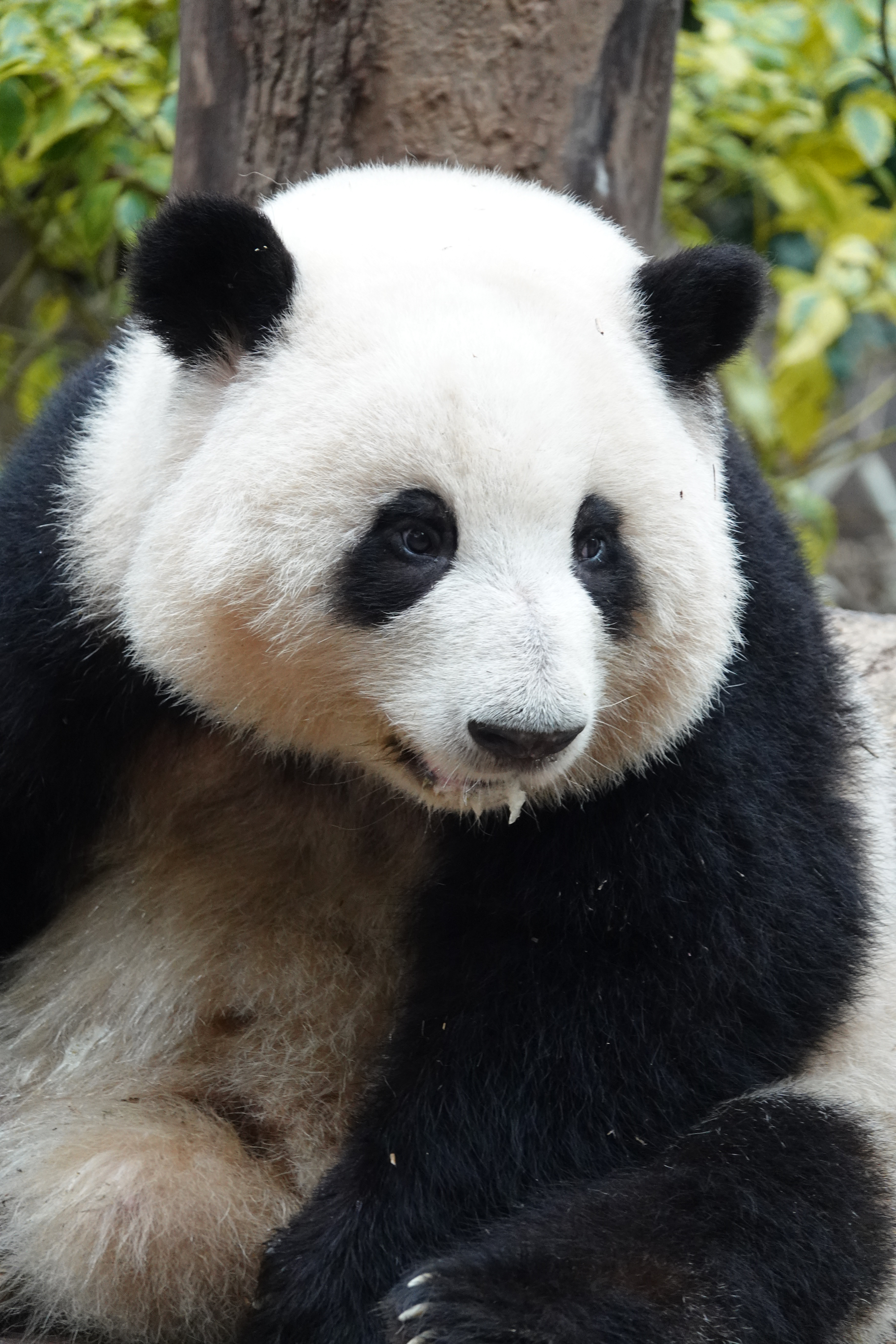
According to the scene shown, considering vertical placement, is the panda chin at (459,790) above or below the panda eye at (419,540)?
below

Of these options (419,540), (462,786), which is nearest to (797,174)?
(419,540)

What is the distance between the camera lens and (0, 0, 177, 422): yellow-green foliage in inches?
171

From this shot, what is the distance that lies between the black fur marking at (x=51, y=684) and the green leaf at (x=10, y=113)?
4.93ft

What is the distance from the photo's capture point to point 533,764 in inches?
88.3

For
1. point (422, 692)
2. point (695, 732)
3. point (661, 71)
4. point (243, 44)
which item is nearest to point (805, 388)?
point (661, 71)

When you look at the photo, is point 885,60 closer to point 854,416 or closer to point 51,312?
point 854,416

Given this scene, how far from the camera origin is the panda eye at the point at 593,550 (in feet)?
7.91

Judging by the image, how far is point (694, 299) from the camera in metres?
2.60

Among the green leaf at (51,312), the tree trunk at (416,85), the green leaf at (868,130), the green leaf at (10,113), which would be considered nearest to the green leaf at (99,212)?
the green leaf at (10,113)

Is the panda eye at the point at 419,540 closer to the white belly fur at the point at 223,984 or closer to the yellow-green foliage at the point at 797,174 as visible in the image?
the white belly fur at the point at 223,984

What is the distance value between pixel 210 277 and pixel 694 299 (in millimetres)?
818

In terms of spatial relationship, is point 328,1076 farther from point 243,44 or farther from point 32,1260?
point 243,44

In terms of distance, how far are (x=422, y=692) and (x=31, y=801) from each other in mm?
1041

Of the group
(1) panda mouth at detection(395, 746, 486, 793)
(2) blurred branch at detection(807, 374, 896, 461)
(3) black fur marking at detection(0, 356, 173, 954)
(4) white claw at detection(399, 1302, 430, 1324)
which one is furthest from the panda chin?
(2) blurred branch at detection(807, 374, 896, 461)
